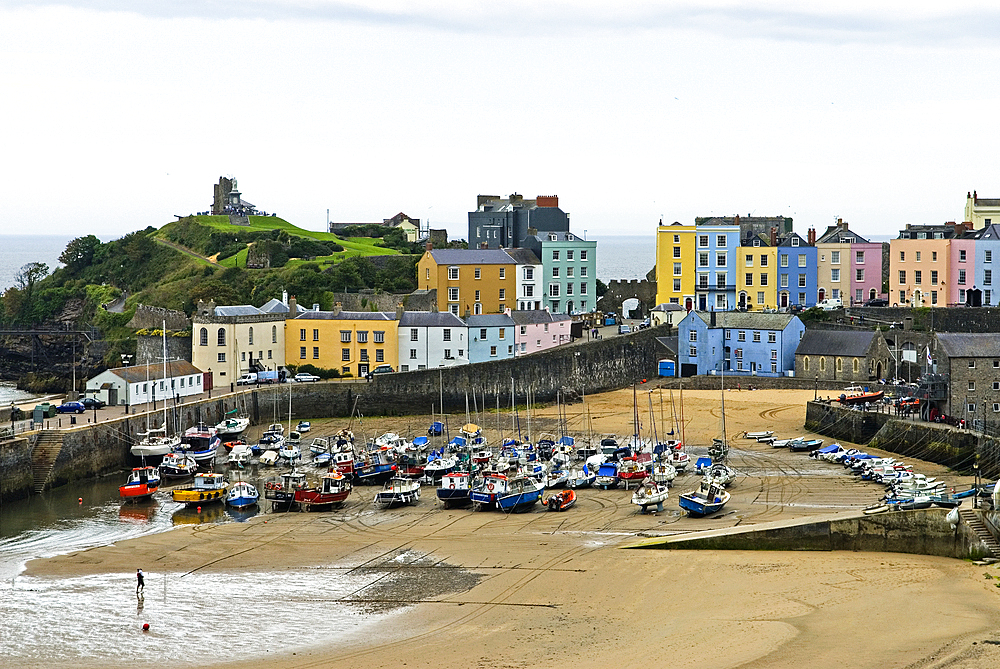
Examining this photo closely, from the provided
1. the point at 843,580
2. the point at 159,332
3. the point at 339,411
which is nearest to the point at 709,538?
the point at 843,580

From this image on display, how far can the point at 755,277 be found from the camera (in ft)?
224

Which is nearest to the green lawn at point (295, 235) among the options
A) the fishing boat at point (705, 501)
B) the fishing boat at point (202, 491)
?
the fishing boat at point (202, 491)

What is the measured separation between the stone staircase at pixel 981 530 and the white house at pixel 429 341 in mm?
31916

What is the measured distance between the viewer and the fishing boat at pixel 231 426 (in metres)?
46.8

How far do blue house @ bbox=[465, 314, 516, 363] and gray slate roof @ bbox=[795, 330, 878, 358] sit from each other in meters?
13.0

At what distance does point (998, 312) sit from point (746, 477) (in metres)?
29.5

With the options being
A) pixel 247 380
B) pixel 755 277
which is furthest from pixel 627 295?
pixel 247 380

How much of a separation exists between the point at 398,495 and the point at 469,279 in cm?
3237

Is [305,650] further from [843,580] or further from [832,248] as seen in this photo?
[832,248]

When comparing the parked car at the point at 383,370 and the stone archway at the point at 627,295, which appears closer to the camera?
the parked car at the point at 383,370

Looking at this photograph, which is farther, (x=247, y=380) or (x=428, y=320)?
(x=428, y=320)

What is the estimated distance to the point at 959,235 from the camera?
68.3m

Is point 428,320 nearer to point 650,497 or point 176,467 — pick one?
point 176,467

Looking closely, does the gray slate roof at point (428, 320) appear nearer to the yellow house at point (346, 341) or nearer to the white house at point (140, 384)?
the yellow house at point (346, 341)
